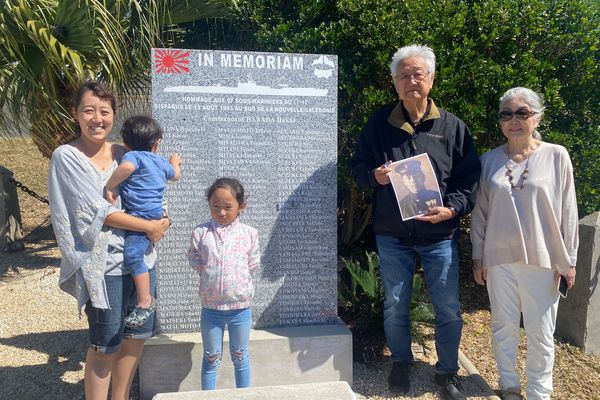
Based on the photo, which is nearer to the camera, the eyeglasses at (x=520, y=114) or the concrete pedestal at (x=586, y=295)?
the eyeglasses at (x=520, y=114)

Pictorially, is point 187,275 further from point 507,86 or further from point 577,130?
point 577,130

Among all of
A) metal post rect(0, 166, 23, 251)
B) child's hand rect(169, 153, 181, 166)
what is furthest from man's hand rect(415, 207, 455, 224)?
metal post rect(0, 166, 23, 251)

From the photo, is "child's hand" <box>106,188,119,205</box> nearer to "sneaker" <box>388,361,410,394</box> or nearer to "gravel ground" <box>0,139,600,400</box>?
"gravel ground" <box>0,139,600,400</box>

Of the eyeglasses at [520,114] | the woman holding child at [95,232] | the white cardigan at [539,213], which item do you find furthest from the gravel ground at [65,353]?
the eyeglasses at [520,114]

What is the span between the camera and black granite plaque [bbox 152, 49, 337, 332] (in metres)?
3.44

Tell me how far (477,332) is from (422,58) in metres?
2.63

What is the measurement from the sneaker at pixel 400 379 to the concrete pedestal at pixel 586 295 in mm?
1720

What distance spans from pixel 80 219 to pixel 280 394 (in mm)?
1327

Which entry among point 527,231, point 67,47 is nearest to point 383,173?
point 527,231

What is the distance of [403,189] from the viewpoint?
318 centimetres

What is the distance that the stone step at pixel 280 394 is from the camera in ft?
7.82

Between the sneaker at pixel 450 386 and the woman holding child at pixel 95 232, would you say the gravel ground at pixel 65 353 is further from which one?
the woman holding child at pixel 95 232

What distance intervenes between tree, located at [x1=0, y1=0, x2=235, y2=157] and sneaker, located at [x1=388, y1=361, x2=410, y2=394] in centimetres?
335

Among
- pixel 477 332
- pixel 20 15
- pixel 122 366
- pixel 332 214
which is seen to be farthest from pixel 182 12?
pixel 477 332
